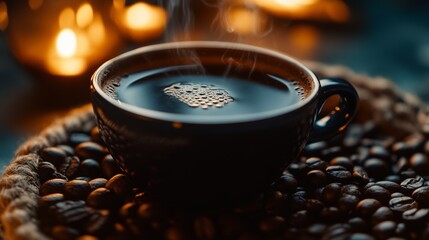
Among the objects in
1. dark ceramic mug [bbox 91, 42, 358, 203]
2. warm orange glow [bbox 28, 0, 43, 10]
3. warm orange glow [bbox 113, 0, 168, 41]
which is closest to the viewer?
dark ceramic mug [bbox 91, 42, 358, 203]

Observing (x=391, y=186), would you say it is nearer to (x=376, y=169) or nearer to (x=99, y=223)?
(x=376, y=169)

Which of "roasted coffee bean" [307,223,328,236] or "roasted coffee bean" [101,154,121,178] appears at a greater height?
"roasted coffee bean" [307,223,328,236]

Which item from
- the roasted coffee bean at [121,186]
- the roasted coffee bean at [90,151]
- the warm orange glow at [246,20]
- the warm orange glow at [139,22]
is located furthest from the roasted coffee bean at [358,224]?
the warm orange glow at [246,20]

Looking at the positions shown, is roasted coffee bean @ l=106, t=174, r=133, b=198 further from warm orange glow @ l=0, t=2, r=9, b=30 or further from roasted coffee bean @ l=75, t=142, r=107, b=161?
warm orange glow @ l=0, t=2, r=9, b=30

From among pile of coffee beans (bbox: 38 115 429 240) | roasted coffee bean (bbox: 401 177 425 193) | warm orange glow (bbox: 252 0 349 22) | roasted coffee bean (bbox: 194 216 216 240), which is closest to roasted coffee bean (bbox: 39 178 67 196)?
pile of coffee beans (bbox: 38 115 429 240)

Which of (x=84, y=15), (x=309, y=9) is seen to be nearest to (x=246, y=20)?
(x=309, y=9)

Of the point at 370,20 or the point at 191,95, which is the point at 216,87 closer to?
the point at 191,95

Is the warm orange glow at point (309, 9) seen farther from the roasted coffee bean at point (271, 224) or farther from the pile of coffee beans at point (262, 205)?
the roasted coffee bean at point (271, 224)
